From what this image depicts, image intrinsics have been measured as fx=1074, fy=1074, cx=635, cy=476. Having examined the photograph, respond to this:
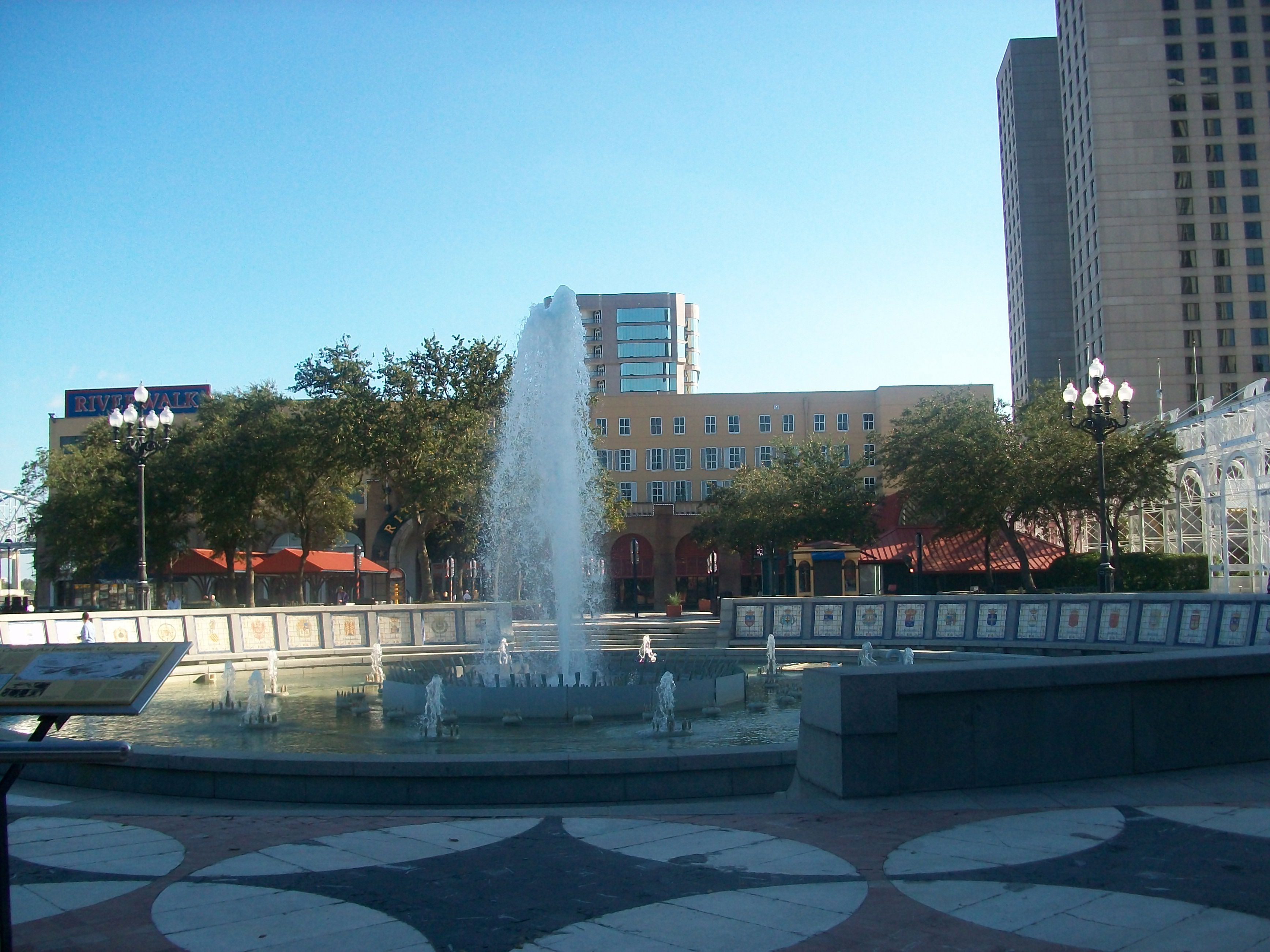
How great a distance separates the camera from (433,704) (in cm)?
1468

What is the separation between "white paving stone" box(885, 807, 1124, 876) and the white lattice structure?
29455mm

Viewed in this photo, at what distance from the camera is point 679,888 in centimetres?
609

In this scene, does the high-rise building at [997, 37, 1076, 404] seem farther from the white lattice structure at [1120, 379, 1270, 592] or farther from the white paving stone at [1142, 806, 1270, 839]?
the white paving stone at [1142, 806, 1270, 839]

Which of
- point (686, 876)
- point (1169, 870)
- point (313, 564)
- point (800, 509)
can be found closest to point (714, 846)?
point (686, 876)

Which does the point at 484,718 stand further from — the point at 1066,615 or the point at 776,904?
the point at 1066,615

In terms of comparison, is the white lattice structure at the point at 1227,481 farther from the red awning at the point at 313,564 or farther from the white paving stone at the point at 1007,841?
the red awning at the point at 313,564

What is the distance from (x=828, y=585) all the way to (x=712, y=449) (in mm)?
39005

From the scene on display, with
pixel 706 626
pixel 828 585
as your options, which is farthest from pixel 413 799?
pixel 828 585

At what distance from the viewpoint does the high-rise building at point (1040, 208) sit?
117m

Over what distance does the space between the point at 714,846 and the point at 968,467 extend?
117 feet

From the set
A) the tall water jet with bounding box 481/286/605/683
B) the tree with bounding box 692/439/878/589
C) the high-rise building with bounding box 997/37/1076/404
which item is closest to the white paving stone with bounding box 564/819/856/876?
the tall water jet with bounding box 481/286/605/683

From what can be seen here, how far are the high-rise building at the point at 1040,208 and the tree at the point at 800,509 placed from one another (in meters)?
68.8

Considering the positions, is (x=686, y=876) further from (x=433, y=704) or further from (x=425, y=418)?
(x=425, y=418)

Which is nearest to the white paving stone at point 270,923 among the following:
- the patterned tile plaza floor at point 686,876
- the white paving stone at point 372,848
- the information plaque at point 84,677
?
the patterned tile plaza floor at point 686,876
